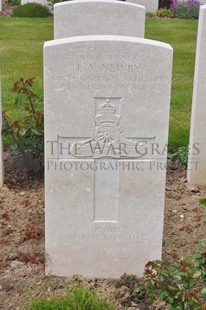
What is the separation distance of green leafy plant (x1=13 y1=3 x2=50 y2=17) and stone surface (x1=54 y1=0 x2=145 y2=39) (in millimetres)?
10093

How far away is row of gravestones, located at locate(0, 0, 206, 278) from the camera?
3.73 meters

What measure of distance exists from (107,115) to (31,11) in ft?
40.6

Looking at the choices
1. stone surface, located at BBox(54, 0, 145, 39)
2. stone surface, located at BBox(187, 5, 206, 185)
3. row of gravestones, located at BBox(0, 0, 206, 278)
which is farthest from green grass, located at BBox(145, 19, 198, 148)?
row of gravestones, located at BBox(0, 0, 206, 278)

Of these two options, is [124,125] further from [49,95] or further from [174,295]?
[174,295]

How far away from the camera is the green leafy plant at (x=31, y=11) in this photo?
1557 centimetres

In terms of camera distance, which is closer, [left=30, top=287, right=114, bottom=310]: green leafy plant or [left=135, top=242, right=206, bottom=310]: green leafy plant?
[left=135, top=242, right=206, bottom=310]: green leafy plant

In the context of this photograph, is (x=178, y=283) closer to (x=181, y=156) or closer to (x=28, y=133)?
(x=28, y=133)

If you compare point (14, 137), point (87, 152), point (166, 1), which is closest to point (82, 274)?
point (87, 152)

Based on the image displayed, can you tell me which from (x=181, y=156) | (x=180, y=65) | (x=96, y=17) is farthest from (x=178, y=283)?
(x=180, y=65)

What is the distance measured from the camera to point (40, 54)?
36.2 ft

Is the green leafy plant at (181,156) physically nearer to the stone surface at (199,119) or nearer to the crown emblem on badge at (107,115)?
the stone surface at (199,119)

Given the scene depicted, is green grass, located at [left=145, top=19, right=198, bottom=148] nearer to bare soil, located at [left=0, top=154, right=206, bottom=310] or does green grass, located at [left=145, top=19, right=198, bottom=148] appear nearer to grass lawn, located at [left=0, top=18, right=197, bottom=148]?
grass lawn, located at [left=0, top=18, right=197, bottom=148]

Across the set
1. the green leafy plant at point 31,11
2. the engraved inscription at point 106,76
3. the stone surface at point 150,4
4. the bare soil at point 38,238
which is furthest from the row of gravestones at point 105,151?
the stone surface at point 150,4

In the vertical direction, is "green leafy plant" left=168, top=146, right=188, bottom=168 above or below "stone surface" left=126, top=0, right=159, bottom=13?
below
